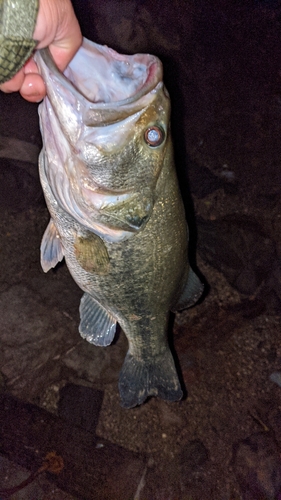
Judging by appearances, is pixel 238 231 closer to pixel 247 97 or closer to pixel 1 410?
pixel 247 97

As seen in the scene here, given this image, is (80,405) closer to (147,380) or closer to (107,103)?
(147,380)

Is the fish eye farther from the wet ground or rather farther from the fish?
the wet ground

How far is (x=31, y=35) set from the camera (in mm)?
1429

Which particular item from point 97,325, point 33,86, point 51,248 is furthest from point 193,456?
point 33,86

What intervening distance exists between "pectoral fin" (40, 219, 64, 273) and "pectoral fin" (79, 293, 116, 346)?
0.37 m

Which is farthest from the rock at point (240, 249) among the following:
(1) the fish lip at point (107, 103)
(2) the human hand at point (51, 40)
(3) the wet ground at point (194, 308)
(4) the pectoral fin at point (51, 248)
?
(2) the human hand at point (51, 40)

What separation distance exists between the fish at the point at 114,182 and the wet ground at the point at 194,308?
1399 mm

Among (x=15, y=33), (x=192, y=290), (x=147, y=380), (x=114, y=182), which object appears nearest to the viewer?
(x=15, y=33)

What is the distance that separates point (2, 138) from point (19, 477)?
3068 mm

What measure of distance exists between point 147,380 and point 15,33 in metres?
2.25

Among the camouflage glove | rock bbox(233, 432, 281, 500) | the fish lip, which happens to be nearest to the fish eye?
the fish lip

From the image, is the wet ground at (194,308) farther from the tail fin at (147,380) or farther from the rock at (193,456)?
the tail fin at (147,380)

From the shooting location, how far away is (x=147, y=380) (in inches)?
109

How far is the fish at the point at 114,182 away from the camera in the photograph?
5.64ft
